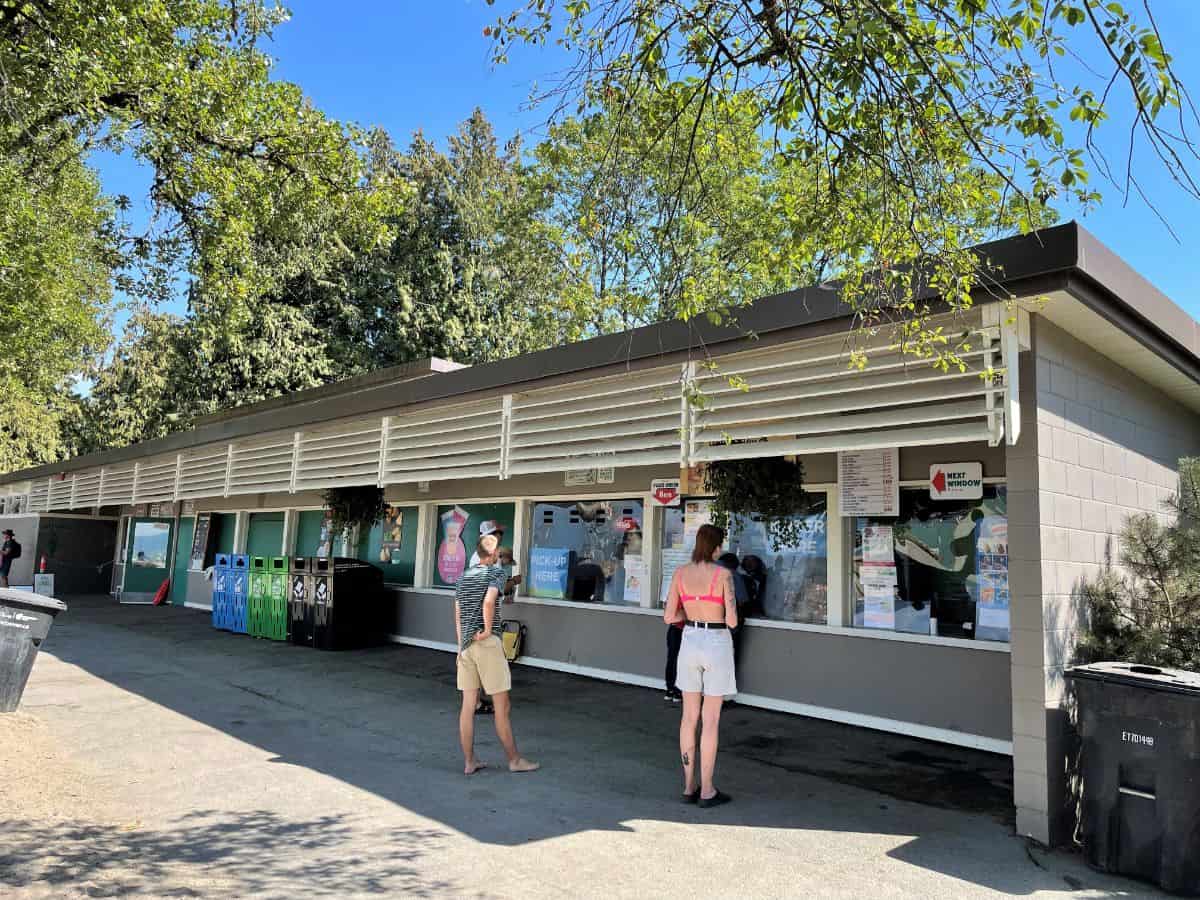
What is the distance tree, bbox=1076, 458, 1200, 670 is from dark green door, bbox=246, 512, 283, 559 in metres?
13.3

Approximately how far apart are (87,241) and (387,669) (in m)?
8.91

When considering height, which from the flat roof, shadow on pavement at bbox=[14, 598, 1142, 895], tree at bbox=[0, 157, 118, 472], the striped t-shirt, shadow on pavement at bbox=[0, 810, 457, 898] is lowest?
shadow on pavement at bbox=[0, 810, 457, 898]

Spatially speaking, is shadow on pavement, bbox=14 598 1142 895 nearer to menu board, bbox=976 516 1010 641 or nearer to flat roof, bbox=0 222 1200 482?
menu board, bbox=976 516 1010 641

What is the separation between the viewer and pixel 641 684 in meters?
8.94

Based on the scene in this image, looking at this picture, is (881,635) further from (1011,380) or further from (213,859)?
(213,859)

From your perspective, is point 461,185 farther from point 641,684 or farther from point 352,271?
point 641,684

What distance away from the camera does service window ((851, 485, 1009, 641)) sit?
22.4 ft

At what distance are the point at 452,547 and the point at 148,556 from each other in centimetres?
1177

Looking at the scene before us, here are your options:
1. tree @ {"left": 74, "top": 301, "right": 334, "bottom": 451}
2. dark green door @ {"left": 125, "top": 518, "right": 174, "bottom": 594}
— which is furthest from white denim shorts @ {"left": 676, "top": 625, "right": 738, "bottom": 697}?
tree @ {"left": 74, "top": 301, "right": 334, "bottom": 451}

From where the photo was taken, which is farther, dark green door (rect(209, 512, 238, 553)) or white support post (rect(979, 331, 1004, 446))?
dark green door (rect(209, 512, 238, 553))

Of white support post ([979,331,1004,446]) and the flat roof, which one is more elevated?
the flat roof

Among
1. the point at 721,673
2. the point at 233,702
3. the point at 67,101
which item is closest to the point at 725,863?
the point at 721,673

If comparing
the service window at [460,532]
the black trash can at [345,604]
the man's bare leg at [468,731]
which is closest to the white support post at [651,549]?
the service window at [460,532]

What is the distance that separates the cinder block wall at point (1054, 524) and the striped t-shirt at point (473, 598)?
3.32m
